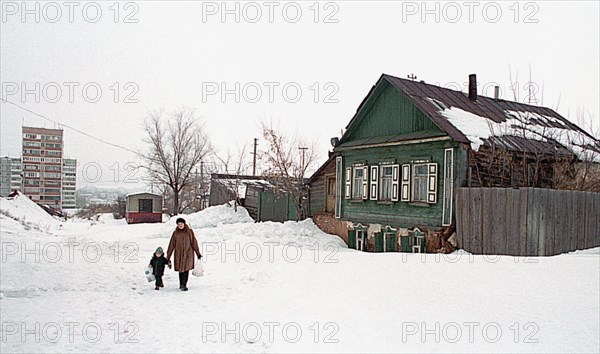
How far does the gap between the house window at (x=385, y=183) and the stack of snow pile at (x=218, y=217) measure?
477 inches

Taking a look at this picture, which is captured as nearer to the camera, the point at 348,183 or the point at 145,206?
the point at 348,183

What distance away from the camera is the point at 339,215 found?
71.8ft

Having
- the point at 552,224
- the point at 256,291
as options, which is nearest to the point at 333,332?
the point at 256,291

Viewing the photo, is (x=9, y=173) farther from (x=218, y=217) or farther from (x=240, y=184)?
(x=240, y=184)

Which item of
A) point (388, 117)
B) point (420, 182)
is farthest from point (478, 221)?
point (388, 117)

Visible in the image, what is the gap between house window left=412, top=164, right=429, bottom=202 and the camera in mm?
17203

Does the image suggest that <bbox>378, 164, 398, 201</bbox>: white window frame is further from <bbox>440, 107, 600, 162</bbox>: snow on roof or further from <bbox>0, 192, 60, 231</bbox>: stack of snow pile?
<bbox>0, 192, 60, 231</bbox>: stack of snow pile

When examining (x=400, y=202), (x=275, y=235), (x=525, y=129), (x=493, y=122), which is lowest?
(x=275, y=235)

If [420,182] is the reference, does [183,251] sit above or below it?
below

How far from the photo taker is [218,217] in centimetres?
2980

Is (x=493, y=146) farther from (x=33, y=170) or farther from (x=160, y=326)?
(x=33, y=170)

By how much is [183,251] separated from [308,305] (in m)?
3.24

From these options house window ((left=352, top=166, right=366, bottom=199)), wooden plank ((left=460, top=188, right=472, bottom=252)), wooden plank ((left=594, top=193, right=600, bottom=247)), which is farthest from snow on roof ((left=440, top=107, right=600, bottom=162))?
house window ((left=352, top=166, right=366, bottom=199))

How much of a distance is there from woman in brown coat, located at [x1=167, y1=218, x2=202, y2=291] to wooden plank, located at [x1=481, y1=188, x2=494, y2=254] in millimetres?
8124
